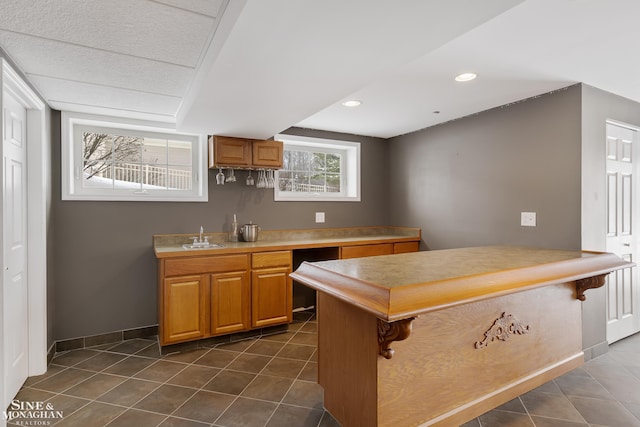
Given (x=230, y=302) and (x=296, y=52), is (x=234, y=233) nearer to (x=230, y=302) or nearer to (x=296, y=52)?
(x=230, y=302)

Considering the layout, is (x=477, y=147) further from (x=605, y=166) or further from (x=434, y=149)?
(x=605, y=166)

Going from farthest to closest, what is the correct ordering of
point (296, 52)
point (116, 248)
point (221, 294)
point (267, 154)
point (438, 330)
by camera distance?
point (267, 154)
point (116, 248)
point (221, 294)
point (438, 330)
point (296, 52)

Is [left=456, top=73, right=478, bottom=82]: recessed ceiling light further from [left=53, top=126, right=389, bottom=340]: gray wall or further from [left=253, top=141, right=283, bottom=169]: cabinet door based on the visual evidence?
[left=53, top=126, right=389, bottom=340]: gray wall

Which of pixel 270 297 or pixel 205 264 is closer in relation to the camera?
pixel 205 264

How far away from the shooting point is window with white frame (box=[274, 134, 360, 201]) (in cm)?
413

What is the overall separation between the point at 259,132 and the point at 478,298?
2.46 metres

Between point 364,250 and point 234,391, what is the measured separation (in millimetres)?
Result: 2048

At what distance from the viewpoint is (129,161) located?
11.0 ft

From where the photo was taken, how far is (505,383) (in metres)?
2.04

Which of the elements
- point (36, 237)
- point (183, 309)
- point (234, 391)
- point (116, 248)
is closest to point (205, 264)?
point (183, 309)

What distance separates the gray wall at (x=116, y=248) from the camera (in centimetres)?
300

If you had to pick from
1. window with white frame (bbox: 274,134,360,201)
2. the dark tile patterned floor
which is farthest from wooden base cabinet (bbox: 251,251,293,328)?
window with white frame (bbox: 274,134,360,201)

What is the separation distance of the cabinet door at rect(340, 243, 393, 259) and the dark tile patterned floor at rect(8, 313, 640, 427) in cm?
113

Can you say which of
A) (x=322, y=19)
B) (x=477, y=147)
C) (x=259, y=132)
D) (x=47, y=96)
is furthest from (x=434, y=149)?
(x=47, y=96)
